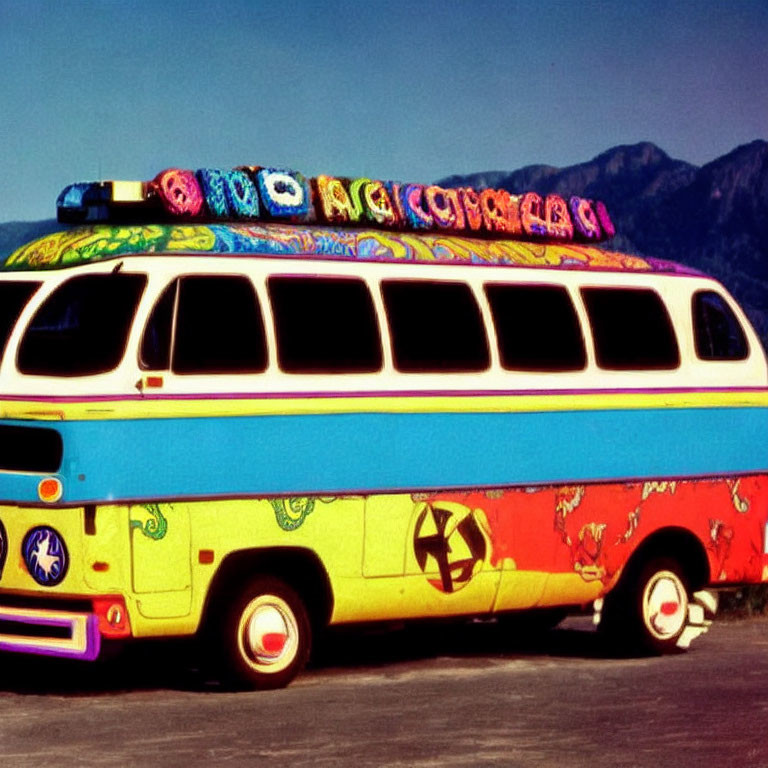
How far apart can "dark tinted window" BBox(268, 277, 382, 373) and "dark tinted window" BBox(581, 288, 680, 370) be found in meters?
→ 1.99

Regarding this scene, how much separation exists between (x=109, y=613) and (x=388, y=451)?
213 cm

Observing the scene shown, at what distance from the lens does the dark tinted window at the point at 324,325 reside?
14273 millimetres

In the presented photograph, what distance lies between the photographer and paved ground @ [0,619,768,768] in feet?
39.1

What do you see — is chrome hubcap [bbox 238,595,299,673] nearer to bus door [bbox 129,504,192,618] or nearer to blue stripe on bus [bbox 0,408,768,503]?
bus door [bbox 129,504,192,618]

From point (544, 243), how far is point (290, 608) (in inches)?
136

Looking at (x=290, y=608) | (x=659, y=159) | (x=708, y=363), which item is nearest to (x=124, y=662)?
(x=290, y=608)

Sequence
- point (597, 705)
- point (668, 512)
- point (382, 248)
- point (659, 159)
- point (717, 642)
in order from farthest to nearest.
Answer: point (659, 159) < point (717, 642) < point (668, 512) < point (382, 248) < point (597, 705)

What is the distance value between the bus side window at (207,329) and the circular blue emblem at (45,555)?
1.03 meters

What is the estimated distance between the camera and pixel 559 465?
15.8 m

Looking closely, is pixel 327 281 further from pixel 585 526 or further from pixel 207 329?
pixel 585 526

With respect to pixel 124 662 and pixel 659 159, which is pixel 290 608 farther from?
pixel 659 159

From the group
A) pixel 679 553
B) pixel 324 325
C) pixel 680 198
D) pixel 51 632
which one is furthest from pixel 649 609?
pixel 680 198

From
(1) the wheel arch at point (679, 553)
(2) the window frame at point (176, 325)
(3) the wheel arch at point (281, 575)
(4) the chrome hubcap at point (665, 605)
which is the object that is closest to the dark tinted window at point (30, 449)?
(2) the window frame at point (176, 325)

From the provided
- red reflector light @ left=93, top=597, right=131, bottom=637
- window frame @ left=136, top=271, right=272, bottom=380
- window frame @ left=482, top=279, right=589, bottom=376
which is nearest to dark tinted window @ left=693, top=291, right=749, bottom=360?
window frame @ left=482, top=279, right=589, bottom=376
